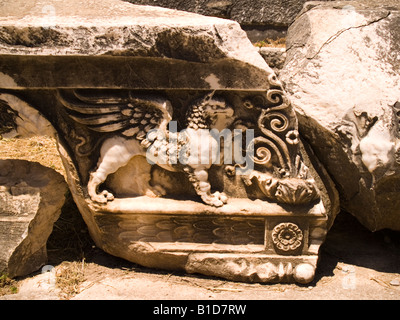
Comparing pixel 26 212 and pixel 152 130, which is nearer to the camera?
pixel 152 130

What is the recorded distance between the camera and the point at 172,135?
7.27 feet

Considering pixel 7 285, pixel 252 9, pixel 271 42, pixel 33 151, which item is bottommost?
pixel 7 285

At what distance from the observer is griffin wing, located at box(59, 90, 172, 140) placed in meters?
2.16

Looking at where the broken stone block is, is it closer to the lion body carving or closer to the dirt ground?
the dirt ground

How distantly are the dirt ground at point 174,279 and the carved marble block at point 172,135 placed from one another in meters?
0.07

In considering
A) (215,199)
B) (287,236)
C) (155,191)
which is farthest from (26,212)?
(287,236)

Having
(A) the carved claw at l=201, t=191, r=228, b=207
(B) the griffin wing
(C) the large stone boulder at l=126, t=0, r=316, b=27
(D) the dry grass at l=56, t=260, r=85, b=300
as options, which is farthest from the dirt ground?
(C) the large stone boulder at l=126, t=0, r=316, b=27

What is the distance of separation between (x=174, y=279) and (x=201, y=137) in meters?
0.73

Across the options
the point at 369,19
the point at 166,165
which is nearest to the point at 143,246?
the point at 166,165

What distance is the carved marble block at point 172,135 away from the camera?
2061 mm

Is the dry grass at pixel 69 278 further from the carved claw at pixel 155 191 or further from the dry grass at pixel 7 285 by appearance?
the carved claw at pixel 155 191

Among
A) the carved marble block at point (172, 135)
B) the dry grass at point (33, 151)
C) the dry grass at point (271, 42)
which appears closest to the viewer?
the carved marble block at point (172, 135)

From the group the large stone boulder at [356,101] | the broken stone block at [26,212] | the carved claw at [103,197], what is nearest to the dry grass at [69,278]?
the broken stone block at [26,212]

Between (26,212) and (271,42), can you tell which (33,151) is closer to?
(26,212)
